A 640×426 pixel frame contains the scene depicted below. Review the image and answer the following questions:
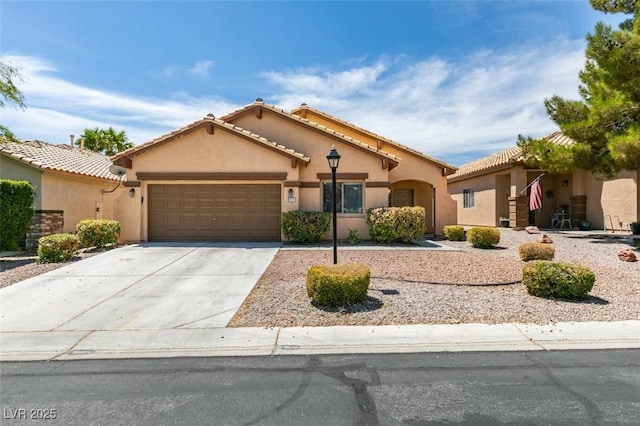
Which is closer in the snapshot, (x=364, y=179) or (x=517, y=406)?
(x=517, y=406)

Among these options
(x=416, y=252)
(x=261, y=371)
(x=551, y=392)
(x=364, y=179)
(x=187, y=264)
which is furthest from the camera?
(x=364, y=179)

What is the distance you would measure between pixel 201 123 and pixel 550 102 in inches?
594

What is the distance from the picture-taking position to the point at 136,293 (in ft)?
→ 25.6

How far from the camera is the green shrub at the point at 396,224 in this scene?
14391mm

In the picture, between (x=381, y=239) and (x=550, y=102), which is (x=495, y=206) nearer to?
(x=550, y=102)

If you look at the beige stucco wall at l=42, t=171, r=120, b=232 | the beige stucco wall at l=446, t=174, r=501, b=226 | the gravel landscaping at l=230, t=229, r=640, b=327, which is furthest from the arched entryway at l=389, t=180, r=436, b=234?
the beige stucco wall at l=42, t=171, r=120, b=232

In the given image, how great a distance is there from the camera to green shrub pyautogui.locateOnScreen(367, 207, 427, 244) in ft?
47.2

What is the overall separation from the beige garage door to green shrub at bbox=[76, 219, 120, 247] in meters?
1.61

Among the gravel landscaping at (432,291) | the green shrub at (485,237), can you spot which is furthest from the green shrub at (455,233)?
the gravel landscaping at (432,291)

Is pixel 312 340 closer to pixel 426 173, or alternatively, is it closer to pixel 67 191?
pixel 426 173

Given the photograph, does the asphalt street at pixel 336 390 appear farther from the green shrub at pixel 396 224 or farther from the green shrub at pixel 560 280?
the green shrub at pixel 396 224

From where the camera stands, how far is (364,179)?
1548 cm

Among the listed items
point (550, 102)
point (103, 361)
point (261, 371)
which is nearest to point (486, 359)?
point (261, 371)

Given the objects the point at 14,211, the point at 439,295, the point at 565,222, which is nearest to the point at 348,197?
the point at 439,295
